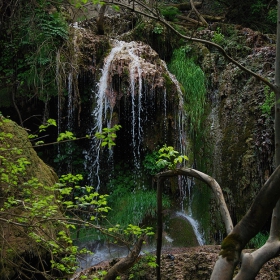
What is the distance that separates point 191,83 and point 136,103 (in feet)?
4.72

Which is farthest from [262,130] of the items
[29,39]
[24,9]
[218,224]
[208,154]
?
[24,9]

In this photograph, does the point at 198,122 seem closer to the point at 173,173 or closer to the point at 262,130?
the point at 262,130

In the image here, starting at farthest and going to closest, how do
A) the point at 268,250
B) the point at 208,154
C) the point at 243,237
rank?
1. the point at 208,154
2. the point at 268,250
3. the point at 243,237

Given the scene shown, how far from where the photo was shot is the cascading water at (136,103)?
898 cm

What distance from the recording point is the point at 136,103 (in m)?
9.02

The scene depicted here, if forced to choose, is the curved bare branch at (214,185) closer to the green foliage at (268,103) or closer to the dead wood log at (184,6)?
the green foliage at (268,103)

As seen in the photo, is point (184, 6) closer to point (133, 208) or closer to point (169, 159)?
point (133, 208)

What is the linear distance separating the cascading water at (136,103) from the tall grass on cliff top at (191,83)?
0.24 meters

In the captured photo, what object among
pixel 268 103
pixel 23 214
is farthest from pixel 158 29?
pixel 23 214

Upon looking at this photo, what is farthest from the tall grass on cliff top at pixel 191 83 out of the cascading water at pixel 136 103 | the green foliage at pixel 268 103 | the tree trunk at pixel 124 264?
the tree trunk at pixel 124 264

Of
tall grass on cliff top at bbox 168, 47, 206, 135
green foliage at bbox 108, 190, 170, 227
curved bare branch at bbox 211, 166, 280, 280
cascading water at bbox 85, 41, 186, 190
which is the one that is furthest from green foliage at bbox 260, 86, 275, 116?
curved bare branch at bbox 211, 166, 280, 280

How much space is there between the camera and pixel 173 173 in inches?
123

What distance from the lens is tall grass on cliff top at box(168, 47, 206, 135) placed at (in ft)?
30.2

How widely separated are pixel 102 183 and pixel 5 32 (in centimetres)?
401
